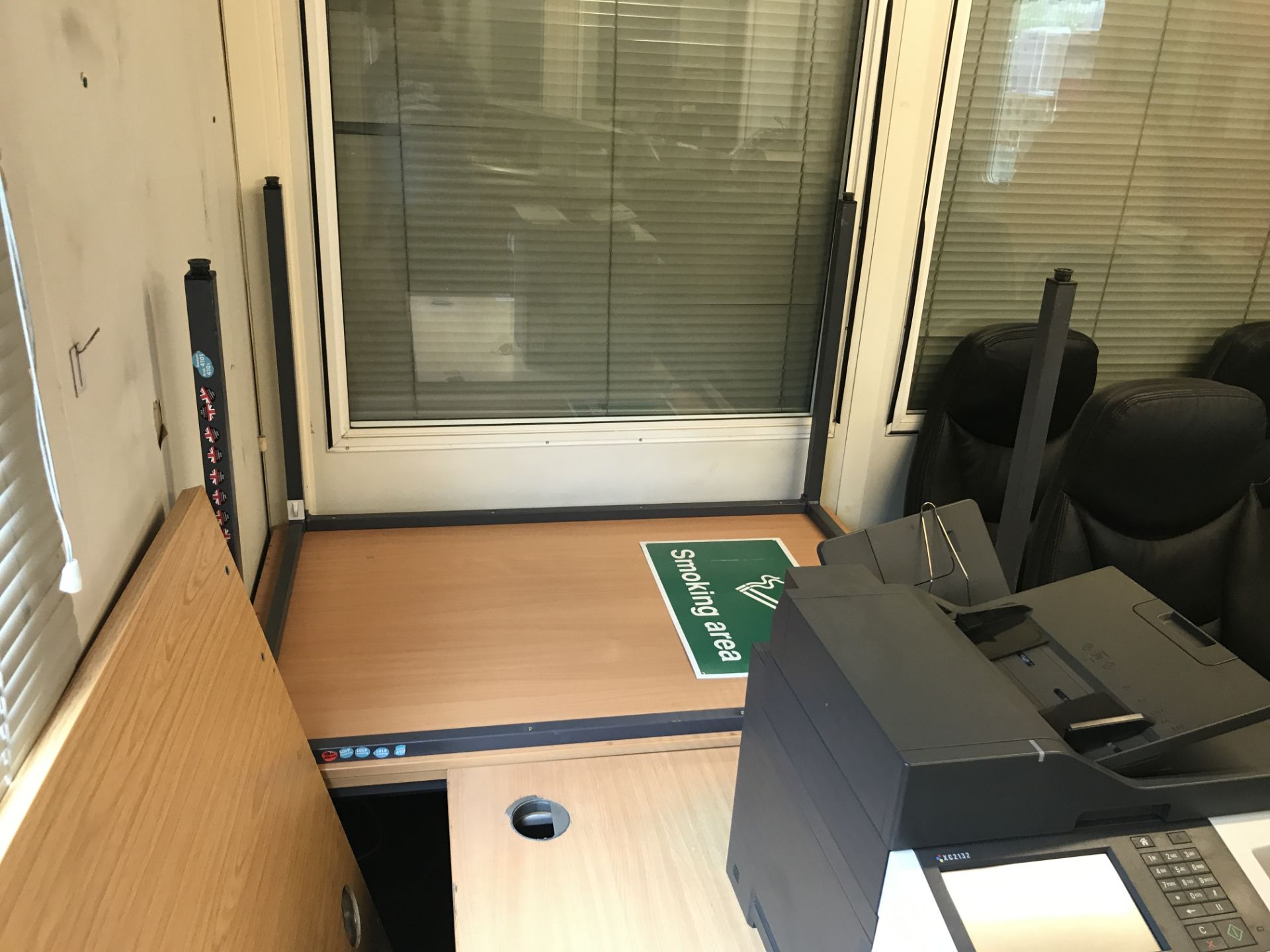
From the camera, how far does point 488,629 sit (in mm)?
1554

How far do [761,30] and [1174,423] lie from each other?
3.48 ft

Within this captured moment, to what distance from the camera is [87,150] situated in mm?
833

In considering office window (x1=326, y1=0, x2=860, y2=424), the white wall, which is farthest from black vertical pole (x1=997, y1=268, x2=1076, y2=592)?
the white wall

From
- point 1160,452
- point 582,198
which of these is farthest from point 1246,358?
point 582,198

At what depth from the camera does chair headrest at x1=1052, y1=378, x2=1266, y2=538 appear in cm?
151

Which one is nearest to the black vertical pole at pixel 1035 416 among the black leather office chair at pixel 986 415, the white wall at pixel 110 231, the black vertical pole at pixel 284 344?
the black leather office chair at pixel 986 415

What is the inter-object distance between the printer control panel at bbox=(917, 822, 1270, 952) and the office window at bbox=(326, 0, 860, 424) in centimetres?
140

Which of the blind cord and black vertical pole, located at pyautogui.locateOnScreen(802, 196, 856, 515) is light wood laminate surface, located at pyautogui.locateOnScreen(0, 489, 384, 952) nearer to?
the blind cord

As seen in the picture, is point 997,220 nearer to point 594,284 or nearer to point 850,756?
point 594,284

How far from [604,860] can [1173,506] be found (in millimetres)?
1198

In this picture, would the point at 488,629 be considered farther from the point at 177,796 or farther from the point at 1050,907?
the point at 1050,907

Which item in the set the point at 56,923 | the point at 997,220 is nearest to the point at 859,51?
the point at 997,220

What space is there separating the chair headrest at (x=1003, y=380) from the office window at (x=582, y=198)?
33 cm

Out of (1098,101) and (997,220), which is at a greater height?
(1098,101)
